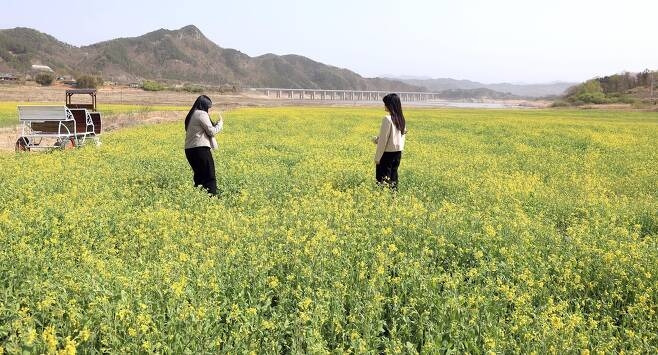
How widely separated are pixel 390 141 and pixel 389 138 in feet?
0.18

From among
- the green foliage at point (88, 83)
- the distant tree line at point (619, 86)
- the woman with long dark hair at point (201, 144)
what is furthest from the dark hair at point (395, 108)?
the distant tree line at point (619, 86)

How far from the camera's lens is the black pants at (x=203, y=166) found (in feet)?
28.2

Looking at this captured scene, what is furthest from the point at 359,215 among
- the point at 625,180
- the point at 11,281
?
the point at 625,180

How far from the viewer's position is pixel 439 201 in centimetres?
868

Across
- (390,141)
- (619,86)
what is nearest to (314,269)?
(390,141)

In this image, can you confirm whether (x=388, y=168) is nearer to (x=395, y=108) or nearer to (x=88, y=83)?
(x=395, y=108)

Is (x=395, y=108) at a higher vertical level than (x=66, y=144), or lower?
higher

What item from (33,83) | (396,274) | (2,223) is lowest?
(396,274)

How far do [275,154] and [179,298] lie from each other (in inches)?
408

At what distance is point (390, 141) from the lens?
857 cm

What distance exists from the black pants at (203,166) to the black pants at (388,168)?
2858mm

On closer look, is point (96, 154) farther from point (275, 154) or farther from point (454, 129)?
point (454, 129)

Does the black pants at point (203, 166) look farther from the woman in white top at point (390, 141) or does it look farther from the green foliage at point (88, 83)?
the green foliage at point (88, 83)

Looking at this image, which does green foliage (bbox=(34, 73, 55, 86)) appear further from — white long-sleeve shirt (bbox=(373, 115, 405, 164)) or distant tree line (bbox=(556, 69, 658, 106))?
distant tree line (bbox=(556, 69, 658, 106))
